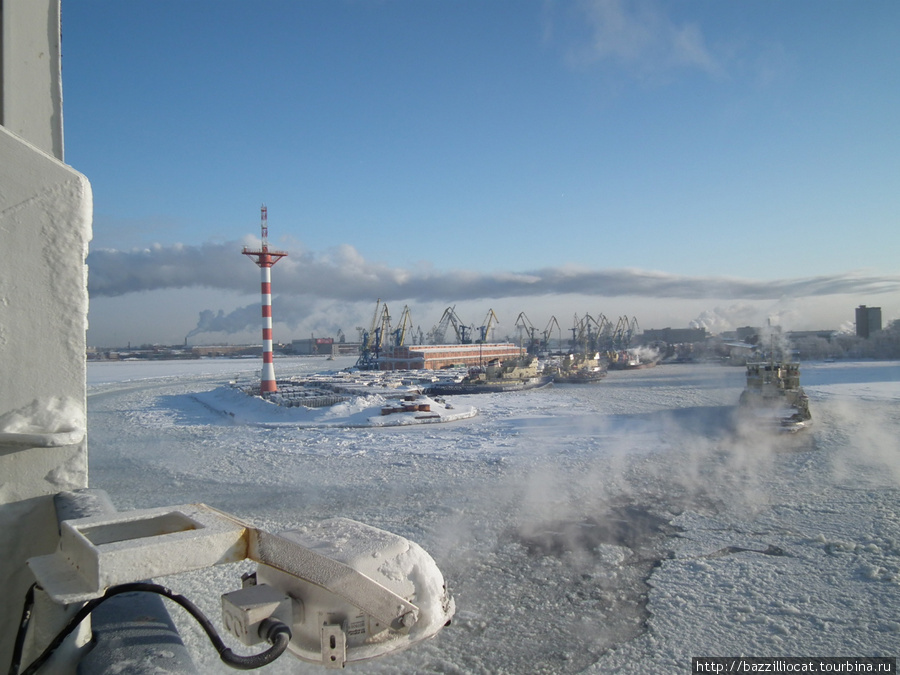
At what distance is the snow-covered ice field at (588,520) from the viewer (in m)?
4.55

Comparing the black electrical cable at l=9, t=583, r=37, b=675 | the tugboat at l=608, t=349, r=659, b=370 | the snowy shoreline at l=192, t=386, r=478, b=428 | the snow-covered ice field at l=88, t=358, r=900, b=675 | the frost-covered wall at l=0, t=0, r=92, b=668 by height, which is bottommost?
the tugboat at l=608, t=349, r=659, b=370

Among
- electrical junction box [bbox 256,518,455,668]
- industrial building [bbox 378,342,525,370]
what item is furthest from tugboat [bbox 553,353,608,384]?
electrical junction box [bbox 256,518,455,668]

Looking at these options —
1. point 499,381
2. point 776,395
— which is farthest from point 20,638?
point 499,381

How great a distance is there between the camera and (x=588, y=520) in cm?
752

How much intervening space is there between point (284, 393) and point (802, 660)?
2417 cm

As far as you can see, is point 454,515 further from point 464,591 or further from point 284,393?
point 284,393

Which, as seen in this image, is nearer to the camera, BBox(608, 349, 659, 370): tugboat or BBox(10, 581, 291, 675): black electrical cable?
BBox(10, 581, 291, 675): black electrical cable

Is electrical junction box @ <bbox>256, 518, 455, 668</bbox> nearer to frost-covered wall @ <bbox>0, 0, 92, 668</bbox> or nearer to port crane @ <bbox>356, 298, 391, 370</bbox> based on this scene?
frost-covered wall @ <bbox>0, 0, 92, 668</bbox>

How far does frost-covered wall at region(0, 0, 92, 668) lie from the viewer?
156 centimetres

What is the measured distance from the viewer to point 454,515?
7641 mm

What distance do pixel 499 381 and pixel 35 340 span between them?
32.2m

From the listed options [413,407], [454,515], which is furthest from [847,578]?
[413,407]

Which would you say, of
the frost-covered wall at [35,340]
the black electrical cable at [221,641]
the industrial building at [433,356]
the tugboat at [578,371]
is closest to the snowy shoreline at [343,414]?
the frost-covered wall at [35,340]

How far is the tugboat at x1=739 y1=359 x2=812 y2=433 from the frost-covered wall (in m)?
18.3
